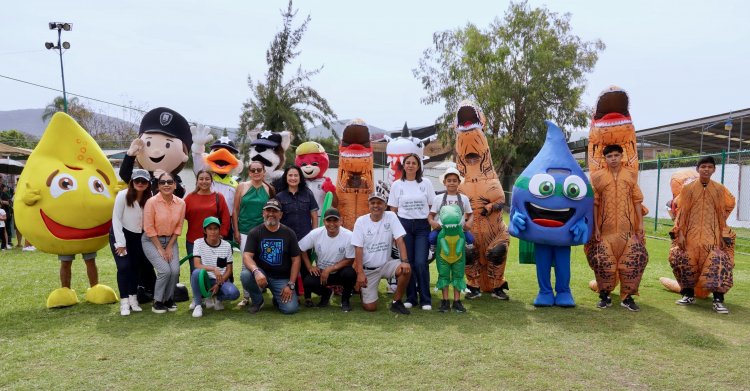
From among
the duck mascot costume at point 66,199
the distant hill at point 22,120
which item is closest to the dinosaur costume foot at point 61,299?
the duck mascot costume at point 66,199

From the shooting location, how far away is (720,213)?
555 centimetres

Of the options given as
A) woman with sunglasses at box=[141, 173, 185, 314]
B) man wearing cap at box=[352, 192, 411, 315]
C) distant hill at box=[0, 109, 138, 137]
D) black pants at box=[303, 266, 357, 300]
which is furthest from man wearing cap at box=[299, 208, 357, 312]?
distant hill at box=[0, 109, 138, 137]

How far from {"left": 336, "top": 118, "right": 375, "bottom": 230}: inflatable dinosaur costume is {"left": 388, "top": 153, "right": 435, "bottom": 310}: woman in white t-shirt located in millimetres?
829

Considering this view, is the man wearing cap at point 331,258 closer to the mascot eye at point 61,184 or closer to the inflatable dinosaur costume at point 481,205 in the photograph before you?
the inflatable dinosaur costume at point 481,205

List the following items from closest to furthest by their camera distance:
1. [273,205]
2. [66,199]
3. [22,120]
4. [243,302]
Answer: [273,205] < [66,199] < [243,302] < [22,120]

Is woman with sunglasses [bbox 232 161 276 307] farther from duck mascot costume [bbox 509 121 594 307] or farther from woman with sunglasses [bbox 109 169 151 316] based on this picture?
duck mascot costume [bbox 509 121 594 307]

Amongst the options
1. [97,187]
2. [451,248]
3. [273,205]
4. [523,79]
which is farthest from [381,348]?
[523,79]

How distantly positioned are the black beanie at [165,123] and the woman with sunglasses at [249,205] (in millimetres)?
1139

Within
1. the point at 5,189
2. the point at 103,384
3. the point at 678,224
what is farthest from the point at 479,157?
the point at 5,189

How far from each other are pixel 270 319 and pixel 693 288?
4.29 metres

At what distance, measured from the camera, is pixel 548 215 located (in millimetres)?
5285

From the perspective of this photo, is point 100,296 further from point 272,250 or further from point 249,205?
point 272,250

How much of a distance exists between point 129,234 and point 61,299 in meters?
1.04

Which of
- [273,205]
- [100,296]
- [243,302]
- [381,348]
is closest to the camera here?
[381,348]
